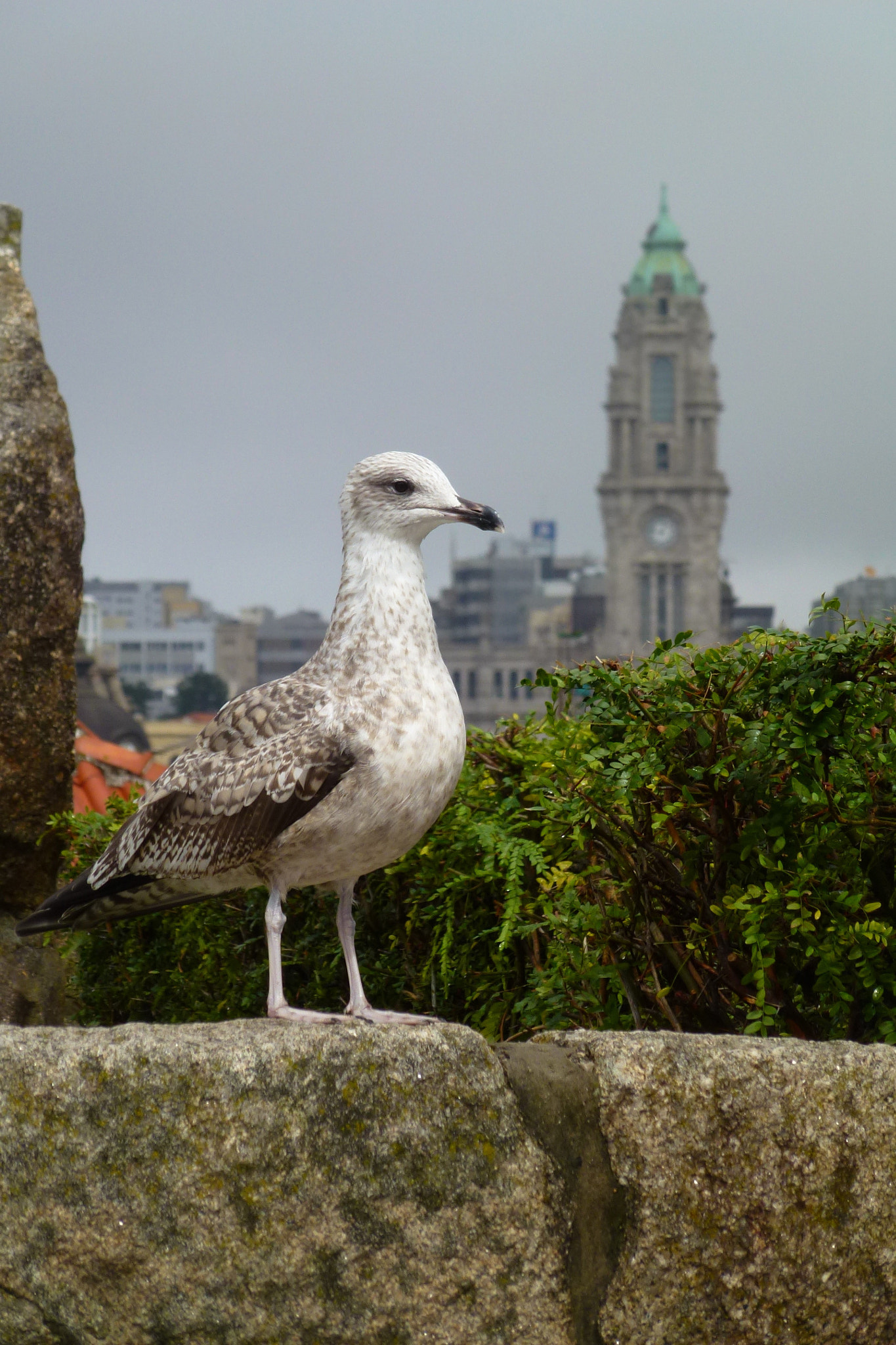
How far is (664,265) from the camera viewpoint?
543 ft

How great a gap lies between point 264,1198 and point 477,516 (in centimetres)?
188

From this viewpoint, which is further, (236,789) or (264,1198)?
(236,789)

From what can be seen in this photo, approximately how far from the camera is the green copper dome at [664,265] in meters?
165

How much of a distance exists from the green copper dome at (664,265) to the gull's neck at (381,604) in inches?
6523

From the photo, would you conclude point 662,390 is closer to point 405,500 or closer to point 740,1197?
point 405,500

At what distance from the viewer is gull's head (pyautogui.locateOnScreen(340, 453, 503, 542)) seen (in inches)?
163

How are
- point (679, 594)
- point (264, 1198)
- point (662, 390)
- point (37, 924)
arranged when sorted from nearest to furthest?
1. point (264, 1198)
2. point (37, 924)
3. point (679, 594)
4. point (662, 390)

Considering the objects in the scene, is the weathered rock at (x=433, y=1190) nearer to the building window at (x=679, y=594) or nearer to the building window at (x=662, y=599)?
the building window at (x=662, y=599)

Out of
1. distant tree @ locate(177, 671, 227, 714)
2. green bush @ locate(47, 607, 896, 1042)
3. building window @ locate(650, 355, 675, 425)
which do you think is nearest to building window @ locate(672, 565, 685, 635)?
building window @ locate(650, 355, 675, 425)

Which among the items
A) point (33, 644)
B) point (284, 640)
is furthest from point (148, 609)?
point (33, 644)

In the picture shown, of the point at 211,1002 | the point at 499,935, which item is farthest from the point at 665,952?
the point at 211,1002

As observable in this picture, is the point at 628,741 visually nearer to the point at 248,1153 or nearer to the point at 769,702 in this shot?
the point at 769,702

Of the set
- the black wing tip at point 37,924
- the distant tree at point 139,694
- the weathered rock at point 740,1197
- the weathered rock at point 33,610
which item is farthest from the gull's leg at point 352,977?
the distant tree at point 139,694

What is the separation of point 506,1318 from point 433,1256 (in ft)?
0.68
